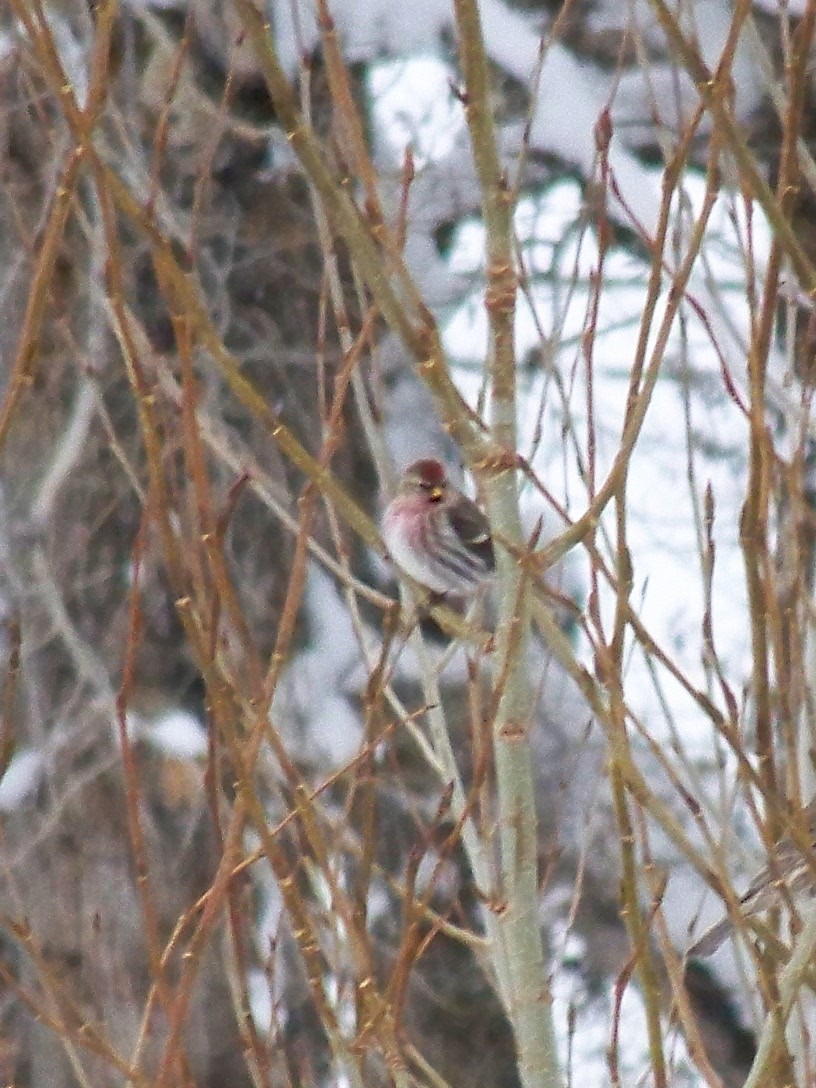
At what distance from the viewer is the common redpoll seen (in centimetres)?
385

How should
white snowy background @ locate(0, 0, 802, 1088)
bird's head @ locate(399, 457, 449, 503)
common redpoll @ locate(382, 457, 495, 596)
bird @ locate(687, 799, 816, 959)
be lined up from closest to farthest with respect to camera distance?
bird @ locate(687, 799, 816, 959) → common redpoll @ locate(382, 457, 495, 596) → bird's head @ locate(399, 457, 449, 503) → white snowy background @ locate(0, 0, 802, 1088)

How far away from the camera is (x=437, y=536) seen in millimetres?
3922

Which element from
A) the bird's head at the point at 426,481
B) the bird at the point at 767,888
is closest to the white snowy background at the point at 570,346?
the bird's head at the point at 426,481

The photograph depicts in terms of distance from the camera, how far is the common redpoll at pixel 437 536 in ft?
12.6

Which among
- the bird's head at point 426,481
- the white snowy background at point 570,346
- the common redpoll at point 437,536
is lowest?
the common redpoll at point 437,536

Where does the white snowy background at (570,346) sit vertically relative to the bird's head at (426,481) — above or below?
above

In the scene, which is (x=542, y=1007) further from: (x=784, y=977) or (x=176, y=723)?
(x=176, y=723)

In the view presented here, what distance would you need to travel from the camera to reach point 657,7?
150cm

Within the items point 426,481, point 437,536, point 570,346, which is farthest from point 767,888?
point 570,346

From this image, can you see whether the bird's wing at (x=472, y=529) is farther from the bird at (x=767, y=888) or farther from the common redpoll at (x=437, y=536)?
the bird at (x=767, y=888)

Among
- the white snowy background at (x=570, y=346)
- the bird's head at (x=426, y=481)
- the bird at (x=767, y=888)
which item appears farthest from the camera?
the white snowy background at (x=570, y=346)

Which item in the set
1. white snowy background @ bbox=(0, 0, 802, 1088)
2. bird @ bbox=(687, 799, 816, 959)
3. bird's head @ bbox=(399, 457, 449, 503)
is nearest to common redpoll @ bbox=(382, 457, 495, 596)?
bird's head @ bbox=(399, 457, 449, 503)

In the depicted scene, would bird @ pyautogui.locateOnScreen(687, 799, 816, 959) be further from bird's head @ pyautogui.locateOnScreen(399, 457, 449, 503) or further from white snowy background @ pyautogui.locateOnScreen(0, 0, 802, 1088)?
A: white snowy background @ pyautogui.locateOnScreen(0, 0, 802, 1088)

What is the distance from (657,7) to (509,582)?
63cm
